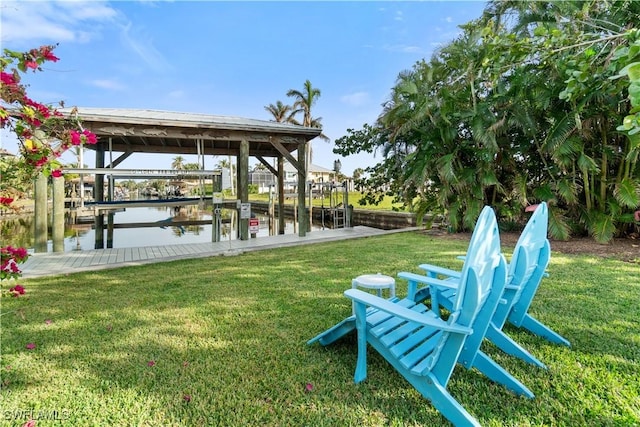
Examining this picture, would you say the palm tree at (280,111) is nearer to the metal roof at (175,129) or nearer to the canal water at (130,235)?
the canal water at (130,235)

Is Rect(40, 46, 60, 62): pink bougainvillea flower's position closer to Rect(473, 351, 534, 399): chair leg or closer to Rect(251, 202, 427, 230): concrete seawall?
Rect(473, 351, 534, 399): chair leg

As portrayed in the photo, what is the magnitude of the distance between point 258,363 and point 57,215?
734 centimetres

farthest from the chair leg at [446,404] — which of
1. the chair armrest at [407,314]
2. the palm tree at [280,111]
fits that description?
the palm tree at [280,111]

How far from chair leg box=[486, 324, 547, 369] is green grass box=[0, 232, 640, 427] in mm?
74

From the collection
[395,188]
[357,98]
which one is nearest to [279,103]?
[357,98]

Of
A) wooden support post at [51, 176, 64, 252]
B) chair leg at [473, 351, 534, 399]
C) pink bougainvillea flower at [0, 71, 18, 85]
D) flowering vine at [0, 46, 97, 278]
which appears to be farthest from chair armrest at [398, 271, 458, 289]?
wooden support post at [51, 176, 64, 252]

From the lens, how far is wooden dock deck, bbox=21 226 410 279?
229 inches

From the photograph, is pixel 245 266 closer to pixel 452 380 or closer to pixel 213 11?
pixel 452 380

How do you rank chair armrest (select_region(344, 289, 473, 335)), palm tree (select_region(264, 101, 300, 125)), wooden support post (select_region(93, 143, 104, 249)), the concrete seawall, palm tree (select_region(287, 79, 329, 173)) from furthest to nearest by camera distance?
palm tree (select_region(264, 101, 300, 125)) < palm tree (select_region(287, 79, 329, 173)) < the concrete seawall < wooden support post (select_region(93, 143, 104, 249)) < chair armrest (select_region(344, 289, 473, 335))

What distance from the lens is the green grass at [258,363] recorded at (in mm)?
1937

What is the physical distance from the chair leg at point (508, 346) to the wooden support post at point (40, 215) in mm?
8735

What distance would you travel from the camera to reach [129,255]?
7090 mm

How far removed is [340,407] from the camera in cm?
199

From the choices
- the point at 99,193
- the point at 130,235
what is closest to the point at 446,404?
the point at 99,193
